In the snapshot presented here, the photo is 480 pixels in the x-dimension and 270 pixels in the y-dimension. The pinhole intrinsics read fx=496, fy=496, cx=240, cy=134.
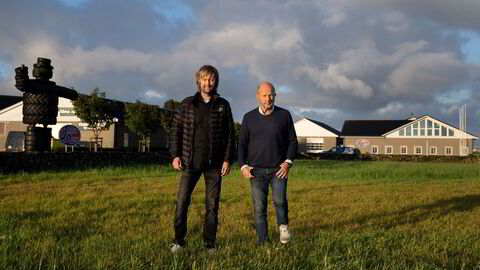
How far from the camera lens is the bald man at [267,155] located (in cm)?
546

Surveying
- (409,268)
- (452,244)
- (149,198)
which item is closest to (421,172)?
(149,198)

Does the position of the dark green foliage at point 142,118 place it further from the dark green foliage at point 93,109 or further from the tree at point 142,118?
the dark green foliage at point 93,109

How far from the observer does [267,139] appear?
549 cm

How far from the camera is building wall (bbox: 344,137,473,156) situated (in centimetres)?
6384

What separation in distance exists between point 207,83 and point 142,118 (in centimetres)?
3227

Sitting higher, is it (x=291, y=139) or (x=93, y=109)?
(x=93, y=109)

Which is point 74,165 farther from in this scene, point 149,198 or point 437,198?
point 437,198

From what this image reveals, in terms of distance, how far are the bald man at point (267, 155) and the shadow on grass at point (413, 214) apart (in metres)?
1.90

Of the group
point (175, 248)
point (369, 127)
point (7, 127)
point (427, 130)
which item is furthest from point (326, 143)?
point (175, 248)

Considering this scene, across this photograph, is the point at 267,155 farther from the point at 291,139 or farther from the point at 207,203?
the point at 207,203

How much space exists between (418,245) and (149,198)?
5.85 meters

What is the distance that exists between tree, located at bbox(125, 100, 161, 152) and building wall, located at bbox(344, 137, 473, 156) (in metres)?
38.4

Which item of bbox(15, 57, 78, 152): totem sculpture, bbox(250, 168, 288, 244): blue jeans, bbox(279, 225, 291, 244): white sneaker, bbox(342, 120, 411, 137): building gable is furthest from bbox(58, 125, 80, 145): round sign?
bbox(342, 120, 411, 137): building gable

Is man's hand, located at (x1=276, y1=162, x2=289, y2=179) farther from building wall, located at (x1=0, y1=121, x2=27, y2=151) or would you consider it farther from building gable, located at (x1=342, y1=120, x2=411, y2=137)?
building gable, located at (x1=342, y1=120, x2=411, y2=137)
